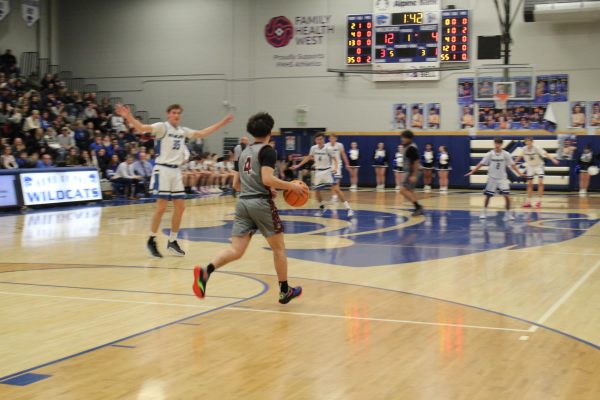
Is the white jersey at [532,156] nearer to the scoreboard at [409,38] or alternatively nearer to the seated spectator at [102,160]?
the scoreboard at [409,38]

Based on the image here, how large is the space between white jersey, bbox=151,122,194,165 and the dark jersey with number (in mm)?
3699

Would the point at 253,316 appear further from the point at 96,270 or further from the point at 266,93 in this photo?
the point at 266,93

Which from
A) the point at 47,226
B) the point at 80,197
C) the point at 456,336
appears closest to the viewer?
the point at 456,336

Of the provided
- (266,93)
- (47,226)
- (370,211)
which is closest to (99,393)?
(47,226)

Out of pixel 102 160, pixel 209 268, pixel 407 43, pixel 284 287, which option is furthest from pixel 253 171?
pixel 407 43

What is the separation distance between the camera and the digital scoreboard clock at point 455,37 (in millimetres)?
30516

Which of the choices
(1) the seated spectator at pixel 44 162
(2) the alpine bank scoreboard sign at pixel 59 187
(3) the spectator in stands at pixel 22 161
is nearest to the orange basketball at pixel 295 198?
(2) the alpine bank scoreboard sign at pixel 59 187

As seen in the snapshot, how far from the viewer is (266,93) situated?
34.3m

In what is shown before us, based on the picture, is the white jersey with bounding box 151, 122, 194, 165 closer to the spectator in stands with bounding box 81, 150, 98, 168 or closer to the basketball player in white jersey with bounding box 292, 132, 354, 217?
the basketball player in white jersey with bounding box 292, 132, 354, 217

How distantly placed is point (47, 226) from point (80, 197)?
20.5 feet

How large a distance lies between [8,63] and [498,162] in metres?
20.4

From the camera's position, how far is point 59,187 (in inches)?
826

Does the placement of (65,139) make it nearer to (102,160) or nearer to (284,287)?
(102,160)

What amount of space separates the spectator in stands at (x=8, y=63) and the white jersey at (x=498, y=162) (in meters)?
19.8
